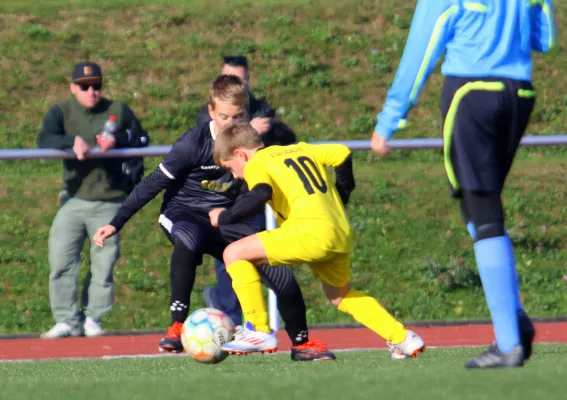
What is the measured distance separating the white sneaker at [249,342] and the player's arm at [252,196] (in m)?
0.61

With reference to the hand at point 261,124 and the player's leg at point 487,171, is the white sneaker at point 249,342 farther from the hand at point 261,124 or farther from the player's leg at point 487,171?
the hand at point 261,124

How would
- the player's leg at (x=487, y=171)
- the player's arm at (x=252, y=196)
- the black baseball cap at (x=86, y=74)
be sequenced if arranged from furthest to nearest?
the black baseball cap at (x=86, y=74), the player's arm at (x=252, y=196), the player's leg at (x=487, y=171)

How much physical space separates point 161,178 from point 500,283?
2.94m

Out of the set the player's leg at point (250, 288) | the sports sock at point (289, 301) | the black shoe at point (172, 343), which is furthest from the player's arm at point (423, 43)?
the black shoe at point (172, 343)

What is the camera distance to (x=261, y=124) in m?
8.24

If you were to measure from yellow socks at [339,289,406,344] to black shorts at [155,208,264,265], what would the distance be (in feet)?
3.66

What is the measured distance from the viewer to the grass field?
38.9 feet

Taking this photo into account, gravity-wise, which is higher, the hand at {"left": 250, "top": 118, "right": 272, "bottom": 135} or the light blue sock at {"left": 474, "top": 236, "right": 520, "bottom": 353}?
the hand at {"left": 250, "top": 118, "right": 272, "bottom": 135}

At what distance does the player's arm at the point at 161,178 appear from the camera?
7.64 m

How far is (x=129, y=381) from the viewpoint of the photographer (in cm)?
504

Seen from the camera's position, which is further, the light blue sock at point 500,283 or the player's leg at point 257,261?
the player's leg at point 257,261

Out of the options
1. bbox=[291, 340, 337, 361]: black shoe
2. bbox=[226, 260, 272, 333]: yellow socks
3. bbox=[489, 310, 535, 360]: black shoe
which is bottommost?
bbox=[291, 340, 337, 361]: black shoe

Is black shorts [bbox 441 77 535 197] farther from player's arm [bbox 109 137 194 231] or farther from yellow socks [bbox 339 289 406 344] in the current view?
player's arm [bbox 109 137 194 231]

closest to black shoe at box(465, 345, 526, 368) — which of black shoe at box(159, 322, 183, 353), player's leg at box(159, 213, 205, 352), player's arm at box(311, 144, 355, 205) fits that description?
player's arm at box(311, 144, 355, 205)
